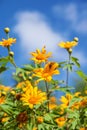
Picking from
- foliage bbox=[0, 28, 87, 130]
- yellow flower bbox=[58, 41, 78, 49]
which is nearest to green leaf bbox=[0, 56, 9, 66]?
foliage bbox=[0, 28, 87, 130]

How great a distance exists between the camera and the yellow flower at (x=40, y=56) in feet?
10.7

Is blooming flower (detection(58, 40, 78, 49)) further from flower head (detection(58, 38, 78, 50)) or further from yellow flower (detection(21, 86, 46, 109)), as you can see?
yellow flower (detection(21, 86, 46, 109))

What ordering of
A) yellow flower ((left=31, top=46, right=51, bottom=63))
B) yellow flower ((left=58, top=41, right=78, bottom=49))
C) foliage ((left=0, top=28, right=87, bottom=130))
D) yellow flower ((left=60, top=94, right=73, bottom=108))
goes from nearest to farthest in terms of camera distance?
foliage ((left=0, top=28, right=87, bottom=130)), yellow flower ((left=31, top=46, right=51, bottom=63)), yellow flower ((left=60, top=94, right=73, bottom=108)), yellow flower ((left=58, top=41, right=78, bottom=49))

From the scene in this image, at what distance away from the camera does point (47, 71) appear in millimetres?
3121

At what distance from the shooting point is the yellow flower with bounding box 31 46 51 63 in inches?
128

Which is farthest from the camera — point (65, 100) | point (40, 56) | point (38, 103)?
point (65, 100)

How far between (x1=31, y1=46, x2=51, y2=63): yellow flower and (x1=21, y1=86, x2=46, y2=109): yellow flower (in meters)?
0.26

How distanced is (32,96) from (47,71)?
0.71 ft

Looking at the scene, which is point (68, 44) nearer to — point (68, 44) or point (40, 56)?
point (68, 44)

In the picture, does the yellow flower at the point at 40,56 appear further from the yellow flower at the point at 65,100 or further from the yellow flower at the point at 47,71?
the yellow flower at the point at 65,100

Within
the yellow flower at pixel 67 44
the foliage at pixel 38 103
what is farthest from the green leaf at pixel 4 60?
the yellow flower at pixel 67 44

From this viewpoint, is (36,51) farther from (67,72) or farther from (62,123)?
(62,123)

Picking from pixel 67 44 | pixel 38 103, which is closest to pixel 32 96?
pixel 38 103

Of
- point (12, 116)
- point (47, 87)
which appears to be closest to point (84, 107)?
point (47, 87)
